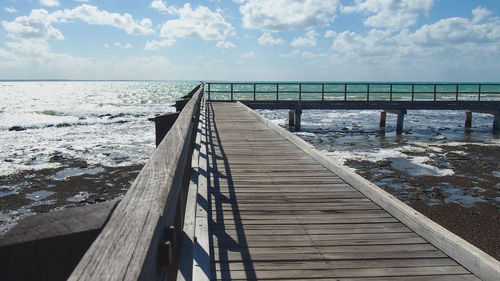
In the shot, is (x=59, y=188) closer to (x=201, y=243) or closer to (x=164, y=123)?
(x=164, y=123)

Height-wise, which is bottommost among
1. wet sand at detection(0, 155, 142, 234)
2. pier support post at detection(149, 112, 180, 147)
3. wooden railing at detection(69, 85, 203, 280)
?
wet sand at detection(0, 155, 142, 234)

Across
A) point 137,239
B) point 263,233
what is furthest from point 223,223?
point 137,239

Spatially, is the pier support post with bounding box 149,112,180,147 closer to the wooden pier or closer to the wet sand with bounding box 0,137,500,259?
the wooden pier

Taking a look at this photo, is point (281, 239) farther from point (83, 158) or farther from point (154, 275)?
point (83, 158)

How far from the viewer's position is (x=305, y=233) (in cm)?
376

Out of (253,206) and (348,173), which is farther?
(348,173)

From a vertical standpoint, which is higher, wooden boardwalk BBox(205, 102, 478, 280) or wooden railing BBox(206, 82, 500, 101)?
wooden railing BBox(206, 82, 500, 101)

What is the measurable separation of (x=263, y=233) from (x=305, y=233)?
396mm

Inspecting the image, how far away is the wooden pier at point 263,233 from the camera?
117 centimetres

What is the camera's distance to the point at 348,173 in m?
5.67

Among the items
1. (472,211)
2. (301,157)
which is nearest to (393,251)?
(301,157)

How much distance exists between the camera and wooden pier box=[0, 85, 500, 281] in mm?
1175

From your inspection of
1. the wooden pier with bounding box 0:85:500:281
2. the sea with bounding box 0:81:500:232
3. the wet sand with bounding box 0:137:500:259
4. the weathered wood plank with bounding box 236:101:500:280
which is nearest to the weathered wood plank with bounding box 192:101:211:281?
Result: the wooden pier with bounding box 0:85:500:281

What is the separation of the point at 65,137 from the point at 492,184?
73.5 feet
